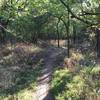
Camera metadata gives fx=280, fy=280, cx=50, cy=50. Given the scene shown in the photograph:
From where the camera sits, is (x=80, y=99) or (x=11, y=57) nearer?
(x=80, y=99)

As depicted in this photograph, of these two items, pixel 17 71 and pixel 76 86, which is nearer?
pixel 76 86

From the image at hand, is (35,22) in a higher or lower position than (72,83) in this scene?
higher

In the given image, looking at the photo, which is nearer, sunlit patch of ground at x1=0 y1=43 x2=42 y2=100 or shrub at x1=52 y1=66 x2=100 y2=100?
shrub at x1=52 y1=66 x2=100 y2=100

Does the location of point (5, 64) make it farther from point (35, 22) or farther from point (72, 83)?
point (35, 22)

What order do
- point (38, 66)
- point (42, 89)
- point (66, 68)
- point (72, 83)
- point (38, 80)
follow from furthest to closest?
point (38, 66) < point (66, 68) < point (38, 80) < point (42, 89) < point (72, 83)

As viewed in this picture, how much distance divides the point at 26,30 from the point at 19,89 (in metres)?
23.2

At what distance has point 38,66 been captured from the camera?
21312 mm

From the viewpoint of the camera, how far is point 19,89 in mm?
14430

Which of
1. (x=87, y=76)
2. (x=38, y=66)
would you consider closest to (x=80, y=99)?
(x=87, y=76)

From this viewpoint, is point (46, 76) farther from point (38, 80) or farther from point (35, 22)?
point (35, 22)

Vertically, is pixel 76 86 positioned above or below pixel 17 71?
above

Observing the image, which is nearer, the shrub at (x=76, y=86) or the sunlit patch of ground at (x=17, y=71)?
the shrub at (x=76, y=86)

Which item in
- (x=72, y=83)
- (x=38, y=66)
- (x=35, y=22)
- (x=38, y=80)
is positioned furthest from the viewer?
(x=35, y=22)

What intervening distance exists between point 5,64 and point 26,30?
16.0 m
